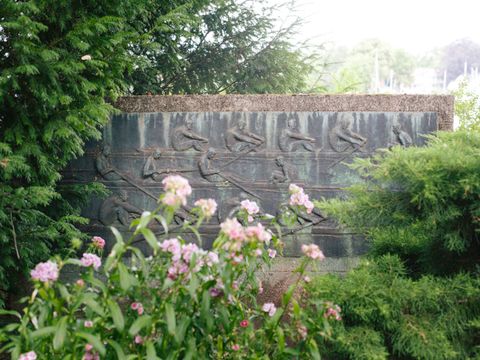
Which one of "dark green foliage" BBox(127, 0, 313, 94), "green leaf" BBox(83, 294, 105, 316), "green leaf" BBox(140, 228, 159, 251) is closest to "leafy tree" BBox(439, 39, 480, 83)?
"dark green foliage" BBox(127, 0, 313, 94)

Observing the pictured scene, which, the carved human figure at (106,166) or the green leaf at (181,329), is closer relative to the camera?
the green leaf at (181,329)

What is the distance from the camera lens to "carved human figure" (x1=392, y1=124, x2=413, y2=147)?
5.71 meters

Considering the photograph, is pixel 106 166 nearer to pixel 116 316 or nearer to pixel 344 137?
pixel 344 137

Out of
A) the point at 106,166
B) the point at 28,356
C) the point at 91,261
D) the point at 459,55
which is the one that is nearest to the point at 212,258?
the point at 91,261

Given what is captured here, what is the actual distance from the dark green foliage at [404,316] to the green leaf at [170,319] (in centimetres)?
88

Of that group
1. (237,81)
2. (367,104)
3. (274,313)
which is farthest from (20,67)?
(237,81)

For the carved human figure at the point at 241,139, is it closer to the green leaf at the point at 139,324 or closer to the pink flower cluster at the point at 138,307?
the pink flower cluster at the point at 138,307

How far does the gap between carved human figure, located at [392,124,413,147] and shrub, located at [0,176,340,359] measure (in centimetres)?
314

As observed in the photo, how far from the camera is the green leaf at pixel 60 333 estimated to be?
2521 millimetres

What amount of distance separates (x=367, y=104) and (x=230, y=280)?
11.5 feet

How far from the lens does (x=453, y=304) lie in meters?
3.16

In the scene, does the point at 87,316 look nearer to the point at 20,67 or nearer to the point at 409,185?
the point at 409,185

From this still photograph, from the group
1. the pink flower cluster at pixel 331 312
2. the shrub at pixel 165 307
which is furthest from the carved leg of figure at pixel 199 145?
the pink flower cluster at pixel 331 312

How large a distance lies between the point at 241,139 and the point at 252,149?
15 centimetres
